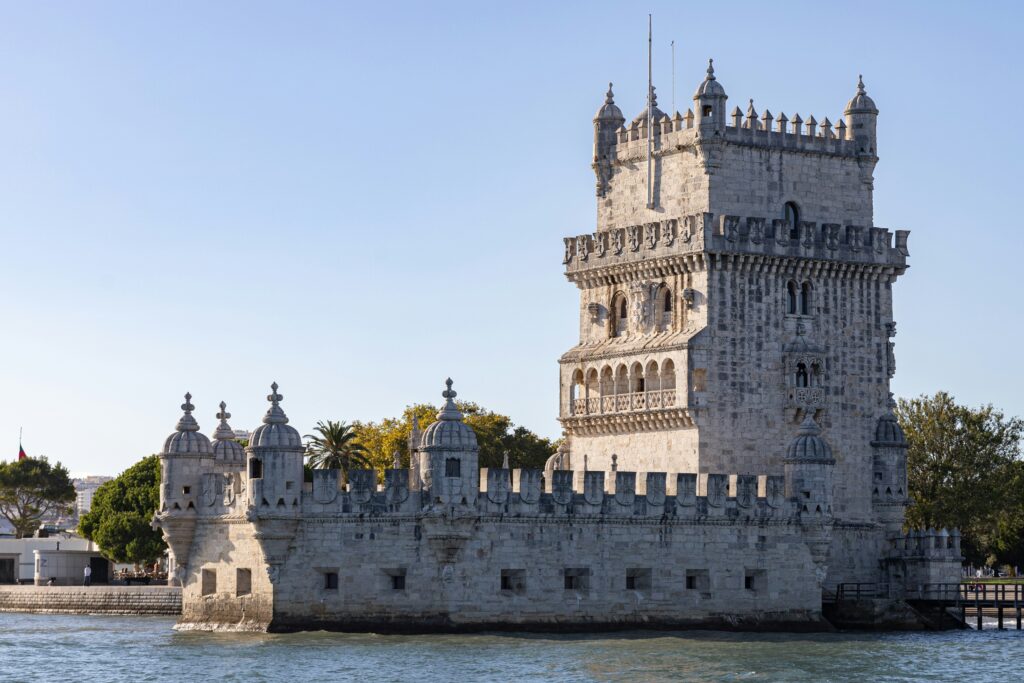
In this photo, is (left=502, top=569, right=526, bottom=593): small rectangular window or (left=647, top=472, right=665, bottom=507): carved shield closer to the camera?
(left=502, top=569, right=526, bottom=593): small rectangular window

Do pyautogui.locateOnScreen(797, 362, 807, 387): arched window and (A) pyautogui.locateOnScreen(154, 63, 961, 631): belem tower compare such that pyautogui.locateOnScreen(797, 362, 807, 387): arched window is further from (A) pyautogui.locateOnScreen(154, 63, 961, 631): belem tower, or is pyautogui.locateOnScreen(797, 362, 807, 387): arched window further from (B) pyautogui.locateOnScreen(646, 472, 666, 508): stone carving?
(B) pyautogui.locateOnScreen(646, 472, 666, 508): stone carving

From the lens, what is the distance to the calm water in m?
58.8

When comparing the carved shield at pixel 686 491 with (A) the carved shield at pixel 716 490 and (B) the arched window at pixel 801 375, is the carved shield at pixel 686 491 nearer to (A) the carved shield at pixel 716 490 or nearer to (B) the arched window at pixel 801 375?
(A) the carved shield at pixel 716 490

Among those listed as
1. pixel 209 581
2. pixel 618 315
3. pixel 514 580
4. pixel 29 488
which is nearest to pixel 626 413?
pixel 618 315

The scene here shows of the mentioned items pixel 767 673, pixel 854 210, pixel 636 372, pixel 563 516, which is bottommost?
pixel 767 673

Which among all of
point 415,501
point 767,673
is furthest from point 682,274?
point 767,673

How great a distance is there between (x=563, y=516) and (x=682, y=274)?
1198cm

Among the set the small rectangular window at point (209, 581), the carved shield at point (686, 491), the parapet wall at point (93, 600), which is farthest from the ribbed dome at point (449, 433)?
the parapet wall at point (93, 600)

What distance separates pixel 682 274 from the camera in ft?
251

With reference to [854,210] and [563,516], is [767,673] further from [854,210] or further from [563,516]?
[854,210]

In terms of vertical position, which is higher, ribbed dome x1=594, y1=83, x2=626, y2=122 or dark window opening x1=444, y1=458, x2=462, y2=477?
ribbed dome x1=594, y1=83, x2=626, y2=122

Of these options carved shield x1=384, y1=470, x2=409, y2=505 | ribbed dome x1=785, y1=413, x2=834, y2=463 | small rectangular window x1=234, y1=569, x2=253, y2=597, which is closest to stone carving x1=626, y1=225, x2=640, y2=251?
ribbed dome x1=785, y1=413, x2=834, y2=463

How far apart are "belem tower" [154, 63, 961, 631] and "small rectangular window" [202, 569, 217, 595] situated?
0.36ft

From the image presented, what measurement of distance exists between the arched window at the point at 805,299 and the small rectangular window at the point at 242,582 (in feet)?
73.0
